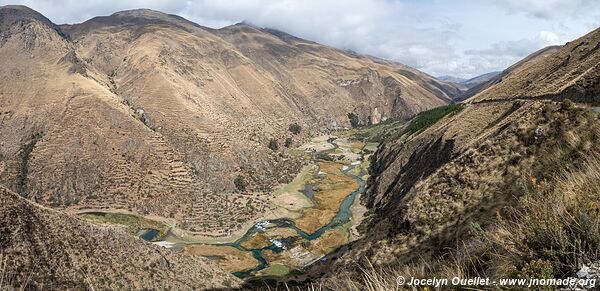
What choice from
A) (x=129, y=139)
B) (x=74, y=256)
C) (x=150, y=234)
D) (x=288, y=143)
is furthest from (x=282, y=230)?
(x=288, y=143)

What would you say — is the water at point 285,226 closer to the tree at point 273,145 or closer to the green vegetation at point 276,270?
the green vegetation at point 276,270

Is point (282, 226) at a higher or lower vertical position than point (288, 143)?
lower

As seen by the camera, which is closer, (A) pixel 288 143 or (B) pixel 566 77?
(B) pixel 566 77

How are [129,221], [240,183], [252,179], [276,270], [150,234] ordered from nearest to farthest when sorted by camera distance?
[276,270] < [150,234] < [129,221] < [240,183] < [252,179]

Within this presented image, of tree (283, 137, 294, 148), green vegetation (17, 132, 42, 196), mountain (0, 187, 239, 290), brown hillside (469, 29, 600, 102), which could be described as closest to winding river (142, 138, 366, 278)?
mountain (0, 187, 239, 290)

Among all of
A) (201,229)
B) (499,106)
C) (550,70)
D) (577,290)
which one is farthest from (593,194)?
(201,229)

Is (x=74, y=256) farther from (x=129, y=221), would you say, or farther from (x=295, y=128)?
(x=295, y=128)

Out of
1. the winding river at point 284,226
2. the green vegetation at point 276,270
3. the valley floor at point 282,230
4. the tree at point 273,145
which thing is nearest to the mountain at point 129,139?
the valley floor at point 282,230

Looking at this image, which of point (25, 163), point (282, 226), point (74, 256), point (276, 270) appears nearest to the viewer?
point (74, 256)
